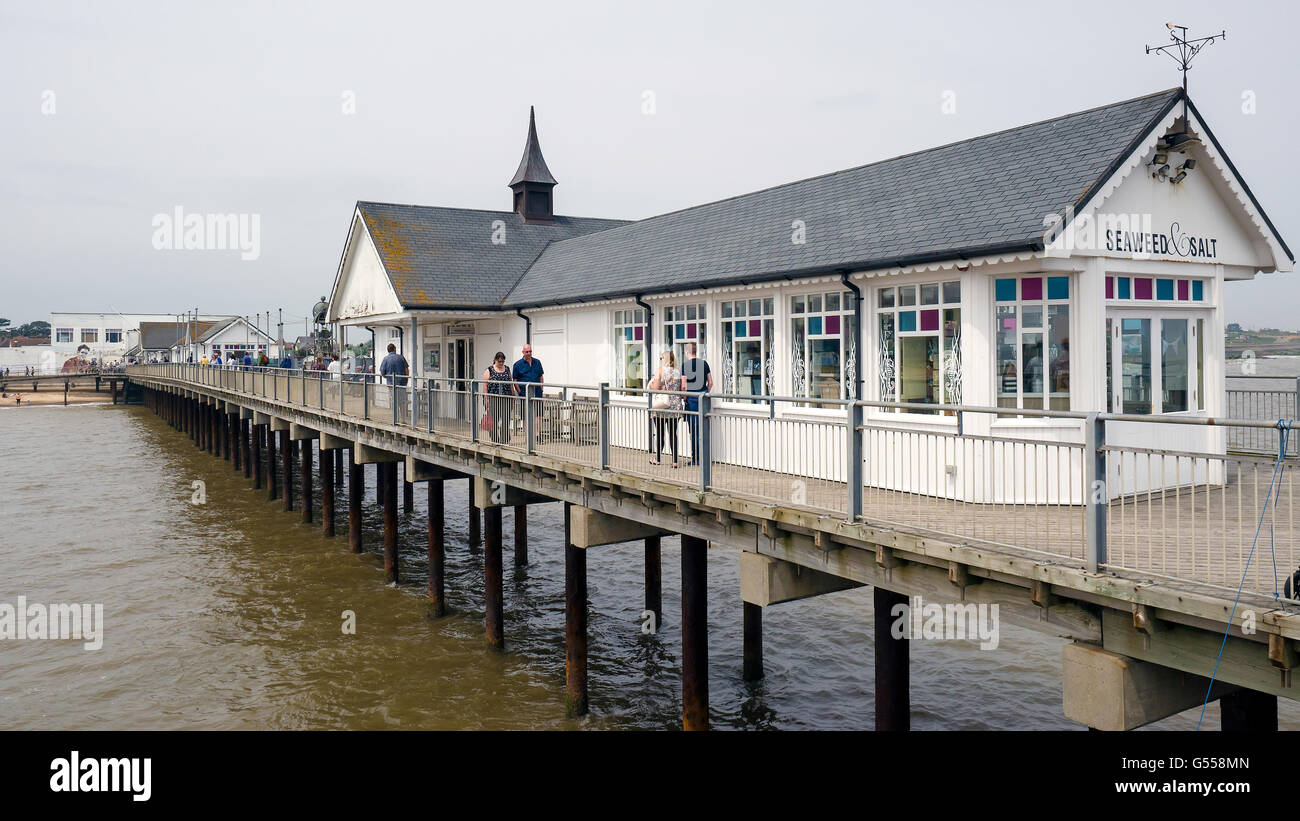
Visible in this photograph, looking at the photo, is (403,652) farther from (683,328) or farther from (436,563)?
(683,328)

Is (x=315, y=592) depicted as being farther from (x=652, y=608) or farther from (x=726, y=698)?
(x=726, y=698)

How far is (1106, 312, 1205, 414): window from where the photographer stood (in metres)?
10.7

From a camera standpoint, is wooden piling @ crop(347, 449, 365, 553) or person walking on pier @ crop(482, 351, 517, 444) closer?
person walking on pier @ crop(482, 351, 517, 444)

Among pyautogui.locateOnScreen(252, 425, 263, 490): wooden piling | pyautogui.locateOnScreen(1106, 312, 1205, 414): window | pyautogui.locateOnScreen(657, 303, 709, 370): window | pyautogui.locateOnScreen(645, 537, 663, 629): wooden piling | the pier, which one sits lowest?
pyautogui.locateOnScreen(645, 537, 663, 629): wooden piling

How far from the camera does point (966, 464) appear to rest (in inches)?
377

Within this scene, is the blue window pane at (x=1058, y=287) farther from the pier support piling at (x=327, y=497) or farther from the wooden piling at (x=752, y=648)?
the pier support piling at (x=327, y=497)

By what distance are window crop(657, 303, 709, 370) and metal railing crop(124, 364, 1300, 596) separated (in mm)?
1433

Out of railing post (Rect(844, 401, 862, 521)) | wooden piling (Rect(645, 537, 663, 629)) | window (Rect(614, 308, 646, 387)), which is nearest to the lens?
railing post (Rect(844, 401, 862, 521))

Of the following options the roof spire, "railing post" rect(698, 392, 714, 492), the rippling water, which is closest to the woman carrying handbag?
the rippling water

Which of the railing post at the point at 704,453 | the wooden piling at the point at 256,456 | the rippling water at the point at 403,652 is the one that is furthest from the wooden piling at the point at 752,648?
the wooden piling at the point at 256,456

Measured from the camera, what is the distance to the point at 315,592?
18703 millimetres

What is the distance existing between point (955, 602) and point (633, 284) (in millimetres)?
11121

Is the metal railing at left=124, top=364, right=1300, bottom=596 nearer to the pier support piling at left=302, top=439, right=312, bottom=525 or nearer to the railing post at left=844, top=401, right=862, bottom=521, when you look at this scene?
the railing post at left=844, top=401, right=862, bottom=521
